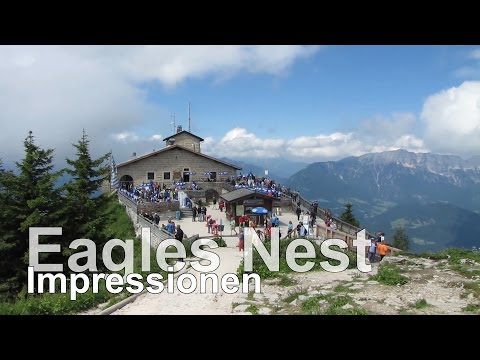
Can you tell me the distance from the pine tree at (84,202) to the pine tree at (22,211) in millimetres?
1145

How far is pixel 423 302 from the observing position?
10023 mm

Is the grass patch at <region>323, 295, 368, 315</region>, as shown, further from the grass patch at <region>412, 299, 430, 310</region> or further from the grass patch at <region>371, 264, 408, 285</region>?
the grass patch at <region>371, 264, 408, 285</region>

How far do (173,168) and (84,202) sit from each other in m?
24.6

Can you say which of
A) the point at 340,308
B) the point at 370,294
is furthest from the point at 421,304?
the point at 340,308

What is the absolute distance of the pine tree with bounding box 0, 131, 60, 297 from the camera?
18.9 metres

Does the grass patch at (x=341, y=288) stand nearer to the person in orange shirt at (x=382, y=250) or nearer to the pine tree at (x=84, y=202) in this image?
the person in orange shirt at (x=382, y=250)

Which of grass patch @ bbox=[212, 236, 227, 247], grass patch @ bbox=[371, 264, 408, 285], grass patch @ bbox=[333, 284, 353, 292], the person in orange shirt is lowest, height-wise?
grass patch @ bbox=[333, 284, 353, 292]

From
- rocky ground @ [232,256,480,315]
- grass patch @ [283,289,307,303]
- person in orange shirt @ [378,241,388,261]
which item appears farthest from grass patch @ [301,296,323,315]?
person in orange shirt @ [378,241,388,261]

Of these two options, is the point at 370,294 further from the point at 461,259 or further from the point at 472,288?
the point at 461,259

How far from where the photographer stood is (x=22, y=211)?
759 inches

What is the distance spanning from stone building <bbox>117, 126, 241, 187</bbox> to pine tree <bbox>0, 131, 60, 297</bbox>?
23674mm

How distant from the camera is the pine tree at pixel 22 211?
1889 centimetres
